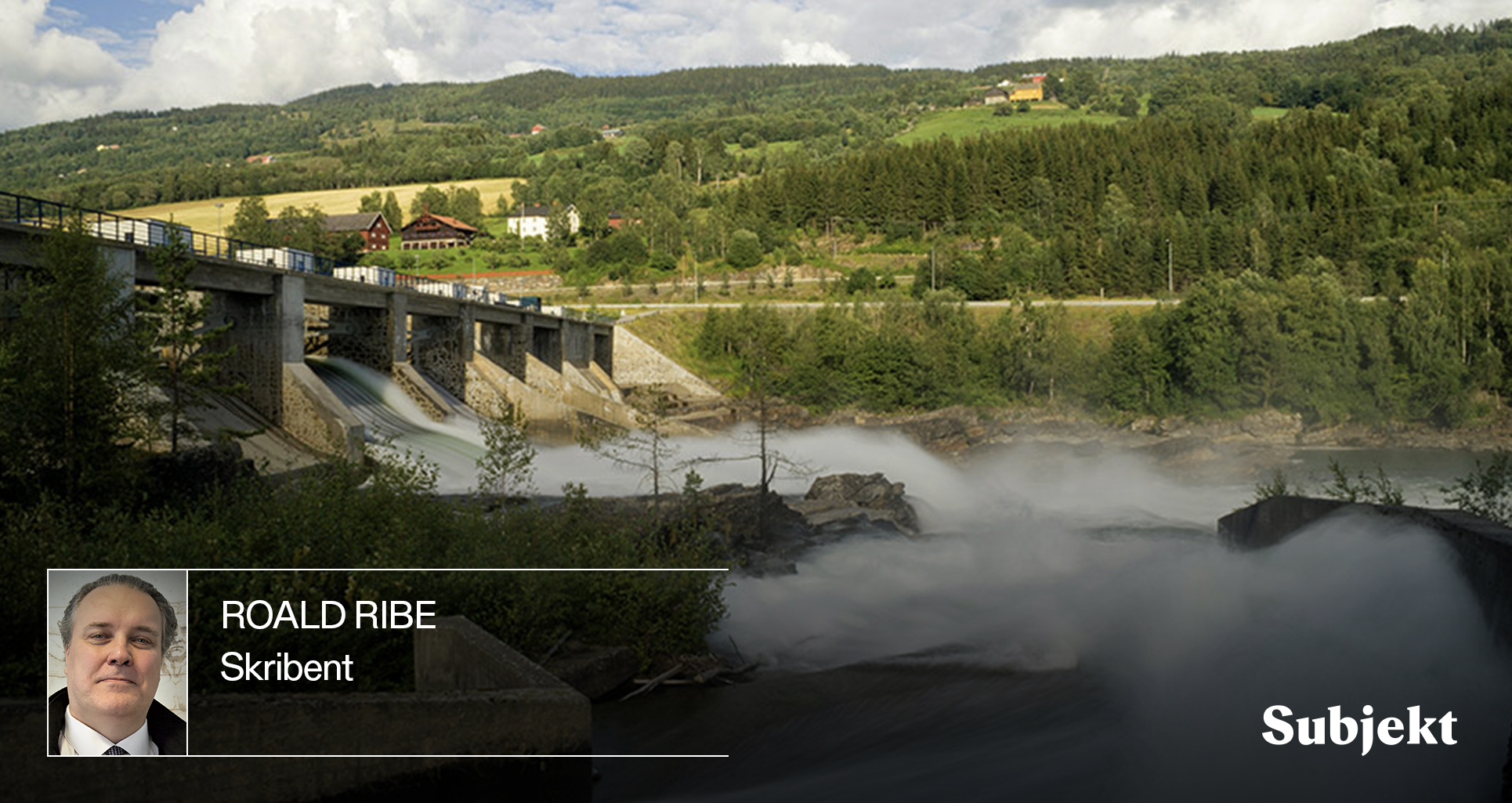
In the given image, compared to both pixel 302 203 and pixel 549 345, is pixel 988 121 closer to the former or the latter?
pixel 302 203

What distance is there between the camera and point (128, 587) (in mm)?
8578

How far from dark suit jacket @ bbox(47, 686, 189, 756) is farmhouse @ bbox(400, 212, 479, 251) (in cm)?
12375

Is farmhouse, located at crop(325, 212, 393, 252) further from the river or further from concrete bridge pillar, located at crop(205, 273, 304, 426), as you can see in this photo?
the river

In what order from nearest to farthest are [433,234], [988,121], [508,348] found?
1. [508,348]
2. [433,234]
3. [988,121]

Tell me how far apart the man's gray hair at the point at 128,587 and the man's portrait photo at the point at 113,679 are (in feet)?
0.03

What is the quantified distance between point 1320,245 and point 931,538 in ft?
283

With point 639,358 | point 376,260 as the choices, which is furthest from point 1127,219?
point 376,260

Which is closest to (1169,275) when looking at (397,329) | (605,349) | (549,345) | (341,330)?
(605,349)

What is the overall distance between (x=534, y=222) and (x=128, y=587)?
13073cm

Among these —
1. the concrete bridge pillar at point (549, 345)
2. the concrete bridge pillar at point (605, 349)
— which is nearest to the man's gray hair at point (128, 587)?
the concrete bridge pillar at point (549, 345)

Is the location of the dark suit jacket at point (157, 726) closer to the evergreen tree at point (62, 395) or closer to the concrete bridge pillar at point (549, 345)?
the evergreen tree at point (62, 395)

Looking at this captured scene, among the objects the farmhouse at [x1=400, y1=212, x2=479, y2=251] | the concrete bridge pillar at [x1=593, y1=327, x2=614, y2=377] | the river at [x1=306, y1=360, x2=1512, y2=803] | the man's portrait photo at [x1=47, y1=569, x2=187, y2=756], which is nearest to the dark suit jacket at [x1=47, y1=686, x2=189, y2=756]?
the man's portrait photo at [x1=47, y1=569, x2=187, y2=756]

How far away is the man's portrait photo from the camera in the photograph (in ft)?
25.7

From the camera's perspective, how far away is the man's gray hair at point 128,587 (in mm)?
8180
